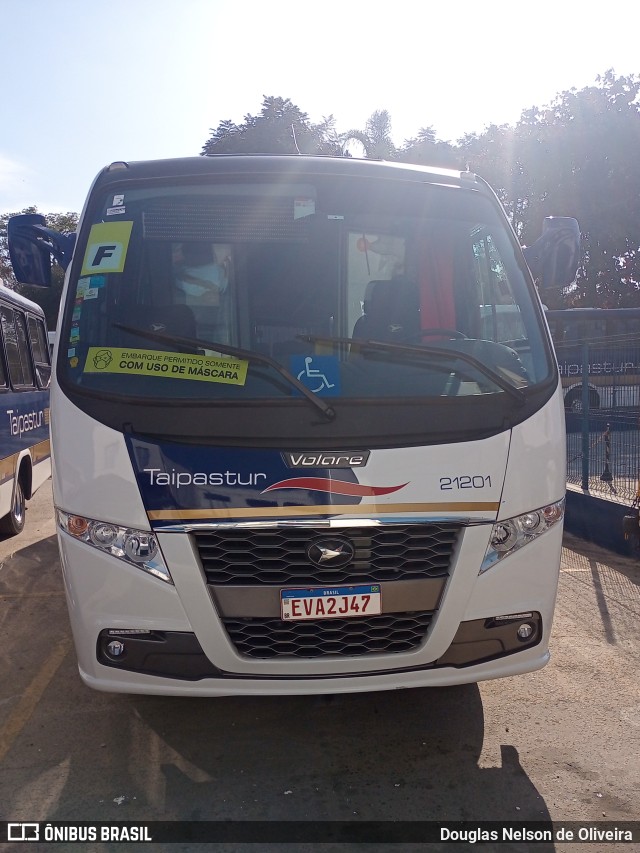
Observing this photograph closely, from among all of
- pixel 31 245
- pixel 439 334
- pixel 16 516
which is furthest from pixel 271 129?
pixel 439 334

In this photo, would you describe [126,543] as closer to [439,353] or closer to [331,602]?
[331,602]

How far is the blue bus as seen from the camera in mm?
8039

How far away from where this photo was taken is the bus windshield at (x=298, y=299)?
3488 millimetres

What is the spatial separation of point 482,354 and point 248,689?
182 cm

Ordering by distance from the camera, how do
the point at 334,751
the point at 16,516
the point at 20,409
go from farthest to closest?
the point at 20,409 → the point at 16,516 → the point at 334,751

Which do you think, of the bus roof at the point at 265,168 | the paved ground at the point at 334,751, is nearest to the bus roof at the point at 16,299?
the paved ground at the point at 334,751

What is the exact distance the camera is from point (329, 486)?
10.8 ft

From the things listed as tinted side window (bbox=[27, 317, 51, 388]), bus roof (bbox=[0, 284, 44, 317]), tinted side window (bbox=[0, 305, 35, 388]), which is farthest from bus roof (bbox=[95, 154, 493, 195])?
tinted side window (bbox=[27, 317, 51, 388])

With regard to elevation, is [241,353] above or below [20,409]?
above

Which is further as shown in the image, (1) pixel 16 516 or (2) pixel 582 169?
(2) pixel 582 169

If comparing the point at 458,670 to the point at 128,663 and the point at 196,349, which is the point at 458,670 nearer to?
the point at 128,663

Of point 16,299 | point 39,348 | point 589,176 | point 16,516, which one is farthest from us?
point 589,176

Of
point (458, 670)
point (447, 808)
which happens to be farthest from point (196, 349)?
→ point (447, 808)

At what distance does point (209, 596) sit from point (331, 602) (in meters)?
0.51
